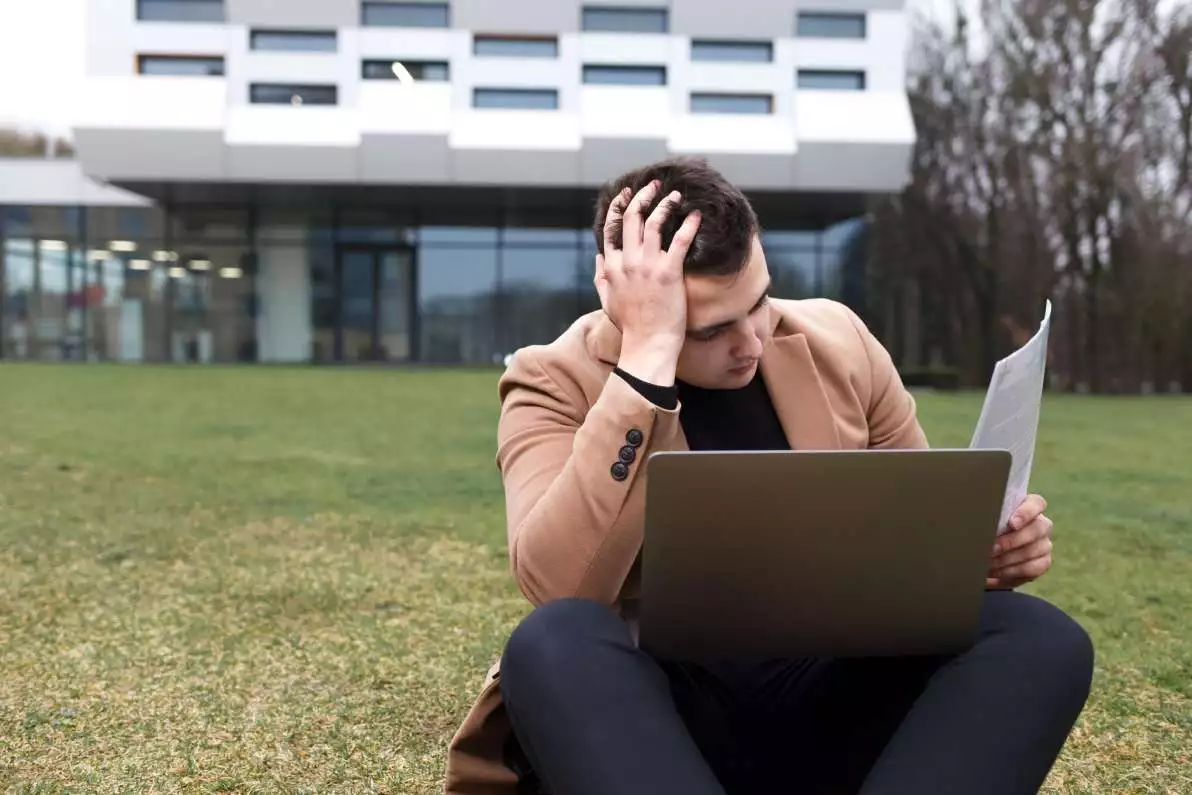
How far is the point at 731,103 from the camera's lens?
77.6 feet

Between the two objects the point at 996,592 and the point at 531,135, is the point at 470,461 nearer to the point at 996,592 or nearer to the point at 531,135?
the point at 996,592

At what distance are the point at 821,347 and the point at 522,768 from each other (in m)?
0.84

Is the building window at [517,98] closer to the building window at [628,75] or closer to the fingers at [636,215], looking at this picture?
the building window at [628,75]

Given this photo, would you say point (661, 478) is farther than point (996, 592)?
No

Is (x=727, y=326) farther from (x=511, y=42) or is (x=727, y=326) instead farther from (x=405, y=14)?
(x=405, y=14)

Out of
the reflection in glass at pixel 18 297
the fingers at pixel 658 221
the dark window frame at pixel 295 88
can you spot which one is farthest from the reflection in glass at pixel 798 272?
the fingers at pixel 658 221

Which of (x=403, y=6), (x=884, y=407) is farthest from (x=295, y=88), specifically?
(x=884, y=407)

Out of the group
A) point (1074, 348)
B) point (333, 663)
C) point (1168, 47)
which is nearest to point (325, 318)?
point (1074, 348)

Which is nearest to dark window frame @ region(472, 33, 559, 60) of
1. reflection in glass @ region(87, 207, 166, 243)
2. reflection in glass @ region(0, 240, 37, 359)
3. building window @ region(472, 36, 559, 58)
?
building window @ region(472, 36, 559, 58)

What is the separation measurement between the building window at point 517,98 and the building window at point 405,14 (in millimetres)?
1719

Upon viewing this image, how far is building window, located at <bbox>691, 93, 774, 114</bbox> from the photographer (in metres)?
23.6

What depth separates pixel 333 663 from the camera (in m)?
3.29

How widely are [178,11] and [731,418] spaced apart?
2474 cm

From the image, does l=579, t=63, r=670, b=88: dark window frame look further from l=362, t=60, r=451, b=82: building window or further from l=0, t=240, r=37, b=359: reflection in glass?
l=0, t=240, r=37, b=359: reflection in glass
